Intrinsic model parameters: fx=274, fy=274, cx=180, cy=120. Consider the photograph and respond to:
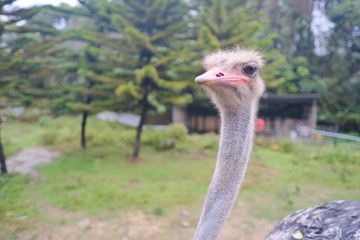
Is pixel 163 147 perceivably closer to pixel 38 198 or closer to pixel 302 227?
pixel 38 198

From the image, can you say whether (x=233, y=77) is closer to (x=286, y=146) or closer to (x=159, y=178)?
(x=159, y=178)

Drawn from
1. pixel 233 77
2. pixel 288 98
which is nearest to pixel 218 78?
pixel 233 77

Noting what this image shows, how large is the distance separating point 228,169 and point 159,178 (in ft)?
12.2

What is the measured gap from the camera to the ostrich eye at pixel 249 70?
50.9 inches

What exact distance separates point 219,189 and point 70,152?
5922 millimetres

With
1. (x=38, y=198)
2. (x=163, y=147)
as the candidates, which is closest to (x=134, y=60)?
(x=163, y=147)

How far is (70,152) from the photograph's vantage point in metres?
6.49

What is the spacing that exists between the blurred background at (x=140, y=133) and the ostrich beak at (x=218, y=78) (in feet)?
6.54

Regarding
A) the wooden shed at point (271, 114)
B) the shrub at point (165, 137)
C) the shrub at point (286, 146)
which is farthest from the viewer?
the wooden shed at point (271, 114)

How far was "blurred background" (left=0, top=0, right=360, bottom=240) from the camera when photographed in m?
3.33

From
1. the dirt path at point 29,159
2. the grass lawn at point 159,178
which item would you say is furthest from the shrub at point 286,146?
the dirt path at point 29,159

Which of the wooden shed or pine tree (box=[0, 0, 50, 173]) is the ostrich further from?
the wooden shed

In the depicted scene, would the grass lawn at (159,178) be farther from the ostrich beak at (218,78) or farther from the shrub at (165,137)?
the ostrich beak at (218,78)

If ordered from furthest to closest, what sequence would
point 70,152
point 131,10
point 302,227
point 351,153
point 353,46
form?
point 70,152
point 131,10
point 351,153
point 353,46
point 302,227
